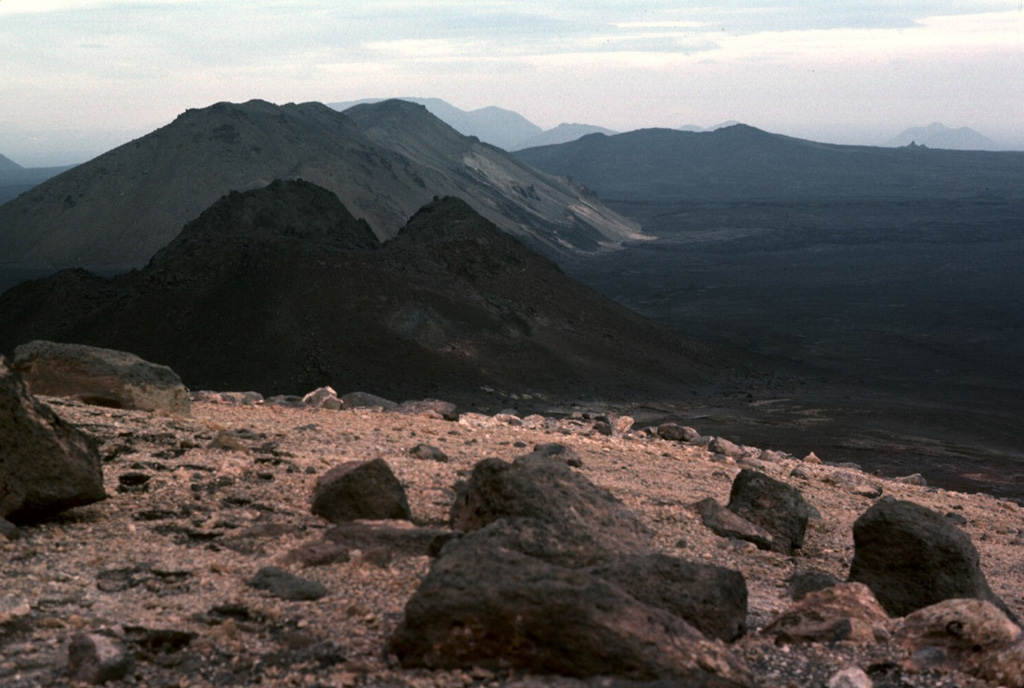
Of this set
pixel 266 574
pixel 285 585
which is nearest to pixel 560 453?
pixel 266 574

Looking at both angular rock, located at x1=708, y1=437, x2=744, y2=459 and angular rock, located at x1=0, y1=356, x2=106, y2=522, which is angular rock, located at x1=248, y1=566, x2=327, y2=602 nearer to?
angular rock, located at x1=0, y1=356, x2=106, y2=522

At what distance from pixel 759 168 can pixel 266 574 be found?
162 m

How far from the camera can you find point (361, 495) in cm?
618

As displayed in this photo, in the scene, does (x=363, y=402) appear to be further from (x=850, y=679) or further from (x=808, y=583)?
(x=850, y=679)

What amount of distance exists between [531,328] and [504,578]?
27934mm

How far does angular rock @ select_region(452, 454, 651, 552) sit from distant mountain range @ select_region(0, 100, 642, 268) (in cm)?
5291

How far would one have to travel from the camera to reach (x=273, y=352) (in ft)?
86.4

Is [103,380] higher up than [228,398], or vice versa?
[103,380]

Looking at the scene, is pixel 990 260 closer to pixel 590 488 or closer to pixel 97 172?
pixel 97 172

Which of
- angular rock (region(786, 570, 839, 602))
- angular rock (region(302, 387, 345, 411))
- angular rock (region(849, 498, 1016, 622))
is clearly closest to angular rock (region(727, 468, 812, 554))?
angular rock (region(849, 498, 1016, 622))

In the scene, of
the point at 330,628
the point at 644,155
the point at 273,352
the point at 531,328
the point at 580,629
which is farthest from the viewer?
the point at 644,155

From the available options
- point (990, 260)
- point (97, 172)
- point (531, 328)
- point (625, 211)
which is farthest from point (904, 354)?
point (625, 211)

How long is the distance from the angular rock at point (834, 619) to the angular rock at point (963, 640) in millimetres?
149

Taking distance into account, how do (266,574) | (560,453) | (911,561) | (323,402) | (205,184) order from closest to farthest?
→ (266,574)
(911,561)
(560,453)
(323,402)
(205,184)
